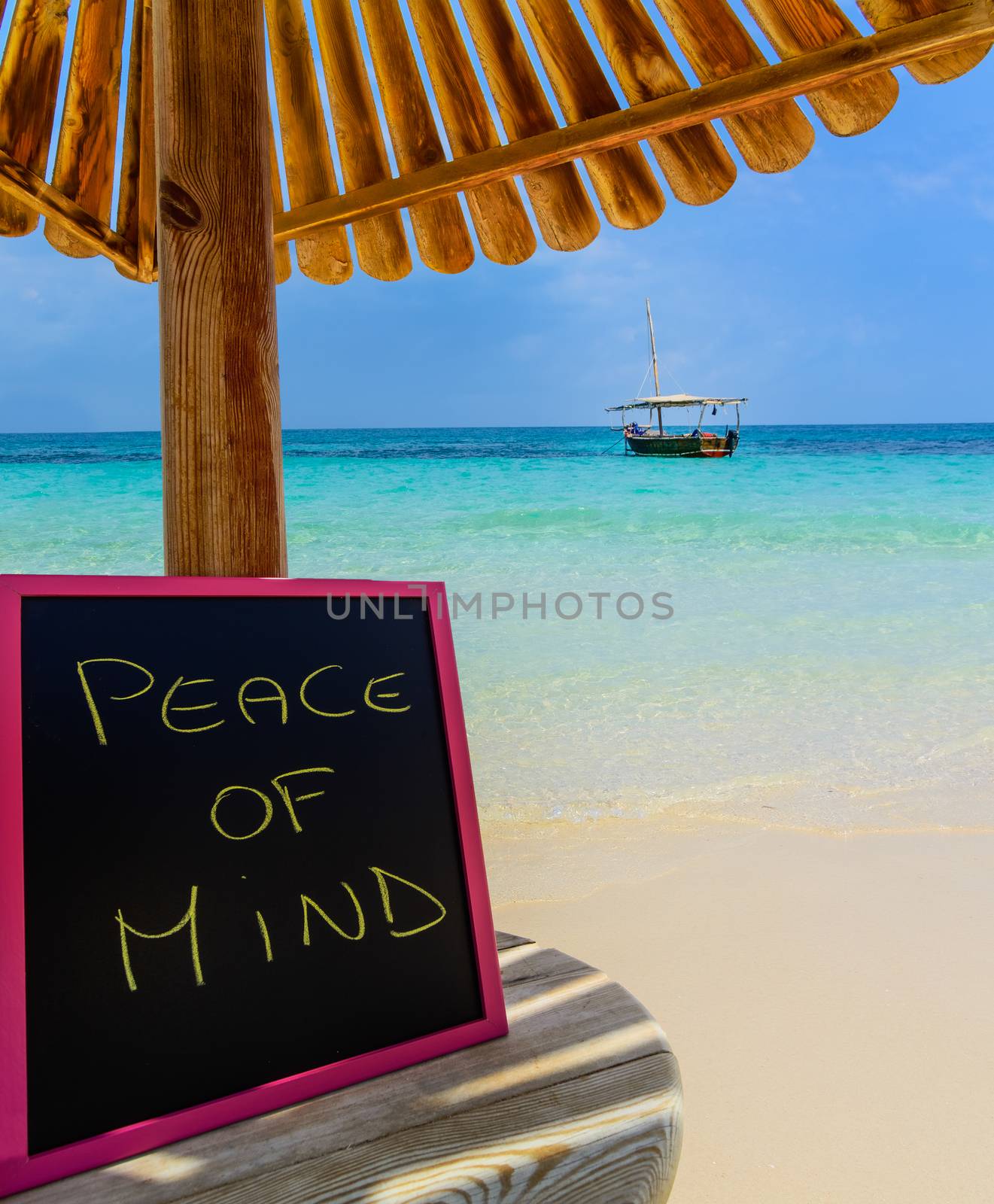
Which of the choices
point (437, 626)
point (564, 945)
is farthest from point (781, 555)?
point (437, 626)

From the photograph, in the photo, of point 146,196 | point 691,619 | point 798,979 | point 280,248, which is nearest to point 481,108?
point 280,248

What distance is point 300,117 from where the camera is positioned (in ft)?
5.18

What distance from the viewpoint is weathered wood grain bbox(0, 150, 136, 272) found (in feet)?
4.36

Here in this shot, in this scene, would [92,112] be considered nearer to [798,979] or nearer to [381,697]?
[381,697]

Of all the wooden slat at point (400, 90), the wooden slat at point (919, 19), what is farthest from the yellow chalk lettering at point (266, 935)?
the wooden slat at point (919, 19)

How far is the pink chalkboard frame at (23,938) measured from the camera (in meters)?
0.53

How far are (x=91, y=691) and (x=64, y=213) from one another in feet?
3.79

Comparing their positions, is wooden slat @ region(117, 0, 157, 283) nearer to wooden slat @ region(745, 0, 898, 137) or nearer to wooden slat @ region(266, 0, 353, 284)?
wooden slat @ region(266, 0, 353, 284)

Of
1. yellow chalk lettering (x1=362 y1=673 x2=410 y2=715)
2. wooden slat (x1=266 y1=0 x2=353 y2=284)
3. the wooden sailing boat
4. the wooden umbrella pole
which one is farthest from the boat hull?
yellow chalk lettering (x1=362 y1=673 x2=410 y2=715)

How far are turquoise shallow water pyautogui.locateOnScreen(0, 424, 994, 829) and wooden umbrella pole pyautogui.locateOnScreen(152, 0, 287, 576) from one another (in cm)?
197

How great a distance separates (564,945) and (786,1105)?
65cm

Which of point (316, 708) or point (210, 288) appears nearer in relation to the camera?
point (316, 708)

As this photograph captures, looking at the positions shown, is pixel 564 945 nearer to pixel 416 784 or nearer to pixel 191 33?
pixel 416 784

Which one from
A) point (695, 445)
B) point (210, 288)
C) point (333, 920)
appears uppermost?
point (695, 445)
